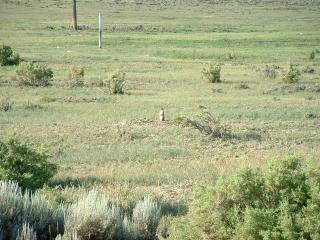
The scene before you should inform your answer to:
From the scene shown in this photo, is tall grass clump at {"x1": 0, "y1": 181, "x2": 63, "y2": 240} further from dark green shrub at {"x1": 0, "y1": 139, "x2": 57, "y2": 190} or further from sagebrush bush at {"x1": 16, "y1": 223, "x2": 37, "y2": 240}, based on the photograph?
dark green shrub at {"x1": 0, "y1": 139, "x2": 57, "y2": 190}

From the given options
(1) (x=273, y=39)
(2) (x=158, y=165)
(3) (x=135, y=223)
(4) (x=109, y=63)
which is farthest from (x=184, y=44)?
(3) (x=135, y=223)

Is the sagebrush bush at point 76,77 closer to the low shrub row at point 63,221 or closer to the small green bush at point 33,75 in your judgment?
the small green bush at point 33,75

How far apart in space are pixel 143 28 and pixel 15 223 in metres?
68.3

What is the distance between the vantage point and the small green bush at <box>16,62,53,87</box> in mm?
27344

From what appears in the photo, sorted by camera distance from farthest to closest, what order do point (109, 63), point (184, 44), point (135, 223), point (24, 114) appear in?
point (184, 44)
point (109, 63)
point (24, 114)
point (135, 223)

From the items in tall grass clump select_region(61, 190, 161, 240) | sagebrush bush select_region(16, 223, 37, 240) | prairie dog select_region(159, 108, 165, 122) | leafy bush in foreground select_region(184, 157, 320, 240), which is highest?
leafy bush in foreground select_region(184, 157, 320, 240)

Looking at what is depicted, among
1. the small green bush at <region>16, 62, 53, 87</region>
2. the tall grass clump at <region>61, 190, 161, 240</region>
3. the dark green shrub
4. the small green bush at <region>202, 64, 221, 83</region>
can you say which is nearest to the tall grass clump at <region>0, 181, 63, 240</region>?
the tall grass clump at <region>61, 190, 161, 240</region>

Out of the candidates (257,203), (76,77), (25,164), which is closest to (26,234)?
(257,203)

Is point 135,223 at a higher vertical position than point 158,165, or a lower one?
higher

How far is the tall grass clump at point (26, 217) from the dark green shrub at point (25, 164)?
2.62m

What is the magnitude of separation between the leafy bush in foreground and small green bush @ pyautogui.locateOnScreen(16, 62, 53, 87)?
71.0 ft

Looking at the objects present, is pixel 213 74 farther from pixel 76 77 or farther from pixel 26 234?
pixel 26 234

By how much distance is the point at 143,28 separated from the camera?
7381cm

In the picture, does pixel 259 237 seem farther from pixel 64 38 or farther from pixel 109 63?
pixel 64 38
